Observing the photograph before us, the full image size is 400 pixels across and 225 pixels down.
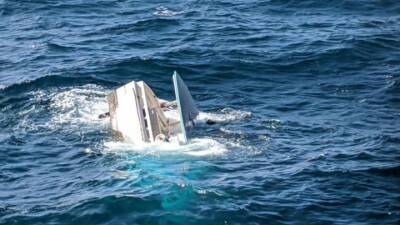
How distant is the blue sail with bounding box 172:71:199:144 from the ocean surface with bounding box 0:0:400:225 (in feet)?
2.12

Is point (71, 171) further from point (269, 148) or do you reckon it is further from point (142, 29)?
point (142, 29)

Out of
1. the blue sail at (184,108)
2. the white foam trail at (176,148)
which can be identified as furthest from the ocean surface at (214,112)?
the blue sail at (184,108)

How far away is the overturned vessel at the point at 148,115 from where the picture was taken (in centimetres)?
3459

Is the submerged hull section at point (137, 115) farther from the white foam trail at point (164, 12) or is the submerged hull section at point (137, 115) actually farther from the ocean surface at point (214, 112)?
the white foam trail at point (164, 12)

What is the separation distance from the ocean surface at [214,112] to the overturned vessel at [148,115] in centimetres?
79

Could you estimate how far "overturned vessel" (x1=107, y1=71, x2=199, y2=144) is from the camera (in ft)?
113

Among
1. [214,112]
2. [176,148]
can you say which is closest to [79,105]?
[214,112]

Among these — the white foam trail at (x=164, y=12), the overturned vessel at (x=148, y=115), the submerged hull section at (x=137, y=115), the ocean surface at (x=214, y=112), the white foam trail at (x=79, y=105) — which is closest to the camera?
the ocean surface at (x=214, y=112)

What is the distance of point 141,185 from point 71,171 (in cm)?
389

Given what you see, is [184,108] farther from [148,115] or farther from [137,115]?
[137,115]

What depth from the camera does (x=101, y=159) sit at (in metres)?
32.5

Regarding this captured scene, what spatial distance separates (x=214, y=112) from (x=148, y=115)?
3.97 metres

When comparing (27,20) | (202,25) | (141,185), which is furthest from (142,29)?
(141,185)

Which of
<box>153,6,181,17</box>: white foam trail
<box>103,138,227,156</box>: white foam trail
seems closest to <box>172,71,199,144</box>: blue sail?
<box>103,138,227,156</box>: white foam trail
